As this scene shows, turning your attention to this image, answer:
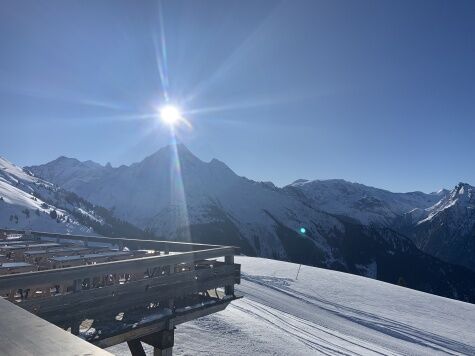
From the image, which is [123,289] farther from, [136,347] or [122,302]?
[136,347]

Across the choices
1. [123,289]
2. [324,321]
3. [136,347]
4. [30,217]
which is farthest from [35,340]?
[30,217]

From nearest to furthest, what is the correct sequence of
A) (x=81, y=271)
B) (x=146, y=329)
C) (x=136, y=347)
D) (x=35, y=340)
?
(x=35, y=340), (x=81, y=271), (x=146, y=329), (x=136, y=347)

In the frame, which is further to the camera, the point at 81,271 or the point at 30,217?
the point at 30,217

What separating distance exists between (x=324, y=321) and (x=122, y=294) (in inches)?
687

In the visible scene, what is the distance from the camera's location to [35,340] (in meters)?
2.77

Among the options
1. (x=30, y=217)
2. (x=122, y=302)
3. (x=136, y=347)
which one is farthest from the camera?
(x=30, y=217)

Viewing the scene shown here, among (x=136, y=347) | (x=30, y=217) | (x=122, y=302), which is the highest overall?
(x=30, y=217)

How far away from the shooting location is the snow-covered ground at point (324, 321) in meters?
14.5

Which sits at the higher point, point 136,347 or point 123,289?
point 123,289

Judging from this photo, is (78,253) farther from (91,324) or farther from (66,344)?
(66,344)

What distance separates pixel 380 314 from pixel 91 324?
852 inches

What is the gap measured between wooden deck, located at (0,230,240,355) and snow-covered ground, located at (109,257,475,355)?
5591 millimetres

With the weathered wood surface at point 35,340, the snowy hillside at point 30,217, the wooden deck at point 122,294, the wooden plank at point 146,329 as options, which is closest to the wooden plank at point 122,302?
the wooden deck at point 122,294

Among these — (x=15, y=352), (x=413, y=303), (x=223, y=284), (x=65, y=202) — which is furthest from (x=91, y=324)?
(x=65, y=202)
